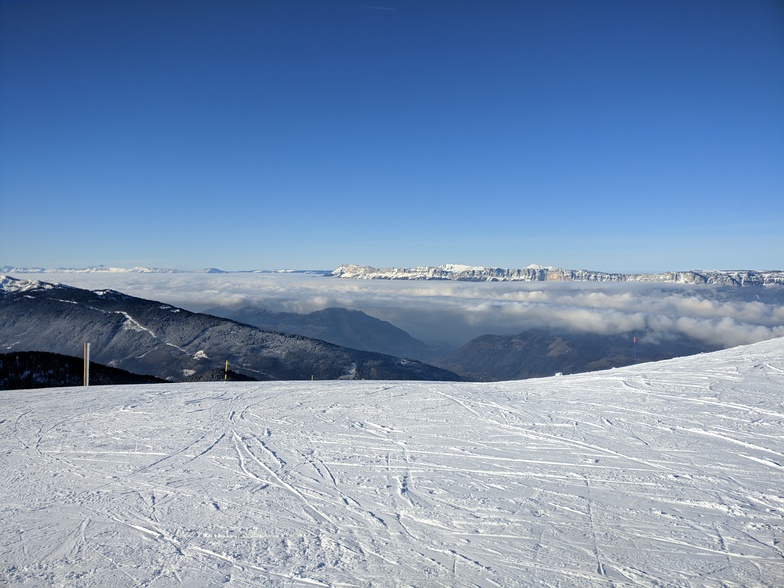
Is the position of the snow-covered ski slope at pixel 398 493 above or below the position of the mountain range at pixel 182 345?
above

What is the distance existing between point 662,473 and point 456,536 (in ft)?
12.8

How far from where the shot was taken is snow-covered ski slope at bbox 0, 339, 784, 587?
500 cm

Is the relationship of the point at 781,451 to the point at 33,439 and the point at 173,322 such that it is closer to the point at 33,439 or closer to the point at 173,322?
the point at 33,439

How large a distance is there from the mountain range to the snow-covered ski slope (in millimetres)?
117742

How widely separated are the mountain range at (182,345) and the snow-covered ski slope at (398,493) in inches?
4636

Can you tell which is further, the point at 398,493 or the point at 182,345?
the point at 182,345

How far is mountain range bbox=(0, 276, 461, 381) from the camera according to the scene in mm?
142125

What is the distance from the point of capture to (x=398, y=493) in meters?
6.82

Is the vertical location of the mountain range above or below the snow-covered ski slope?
below

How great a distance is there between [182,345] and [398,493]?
565ft

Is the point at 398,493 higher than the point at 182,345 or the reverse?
higher

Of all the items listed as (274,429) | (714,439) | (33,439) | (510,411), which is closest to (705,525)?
(714,439)

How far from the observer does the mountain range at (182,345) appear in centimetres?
14212

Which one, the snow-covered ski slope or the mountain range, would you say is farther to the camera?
the mountain range
